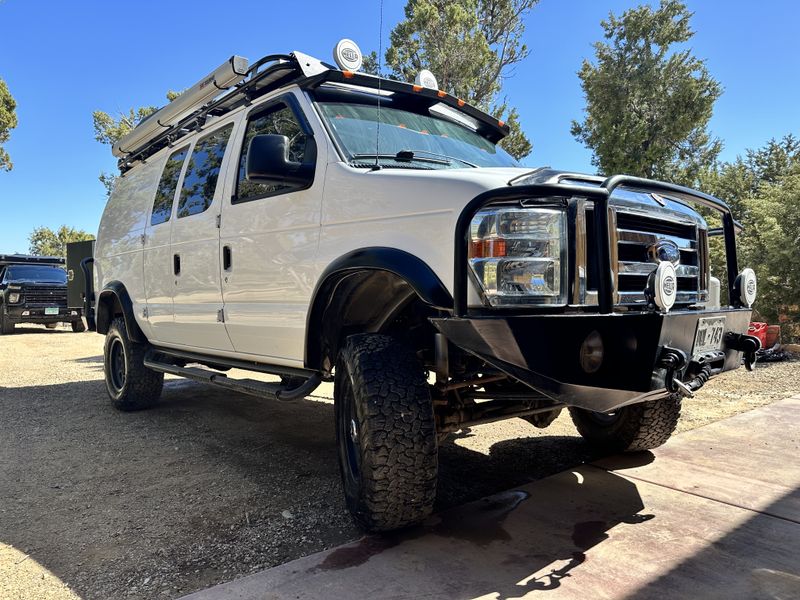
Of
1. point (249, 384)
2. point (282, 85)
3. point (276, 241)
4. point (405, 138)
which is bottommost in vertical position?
point (249, 384)

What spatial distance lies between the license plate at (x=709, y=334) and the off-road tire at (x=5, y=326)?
1826 cm

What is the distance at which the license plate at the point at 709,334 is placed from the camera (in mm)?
2600

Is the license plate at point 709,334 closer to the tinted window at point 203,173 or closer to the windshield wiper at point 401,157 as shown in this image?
the windshield wiper at point 401,157

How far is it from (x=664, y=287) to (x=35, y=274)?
740 inches

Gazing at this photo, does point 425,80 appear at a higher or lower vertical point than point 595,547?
higher

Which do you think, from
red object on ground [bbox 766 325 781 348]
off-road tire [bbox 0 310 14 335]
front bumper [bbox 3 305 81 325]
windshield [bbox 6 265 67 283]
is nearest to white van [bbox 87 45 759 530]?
red object on ground [bbox 766 325 781 348]

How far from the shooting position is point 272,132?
3816 millimetres

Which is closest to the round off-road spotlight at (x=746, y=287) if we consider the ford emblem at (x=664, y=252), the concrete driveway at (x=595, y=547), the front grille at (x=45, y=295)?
the ford emblem at (x=664, y=252)

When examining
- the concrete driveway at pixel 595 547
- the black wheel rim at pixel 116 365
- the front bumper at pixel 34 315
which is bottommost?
→ the concrete driveway at pixel 595 547

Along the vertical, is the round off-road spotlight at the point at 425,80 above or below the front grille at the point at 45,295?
above

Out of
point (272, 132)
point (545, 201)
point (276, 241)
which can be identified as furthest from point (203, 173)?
point (545, 201)

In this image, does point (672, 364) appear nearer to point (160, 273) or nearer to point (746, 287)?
point (746, 287)

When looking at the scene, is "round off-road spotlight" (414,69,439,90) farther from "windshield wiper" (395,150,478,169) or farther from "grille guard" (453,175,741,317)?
"grille guard" (453,175,741,317)

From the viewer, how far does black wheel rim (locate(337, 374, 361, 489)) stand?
293 centimetres
